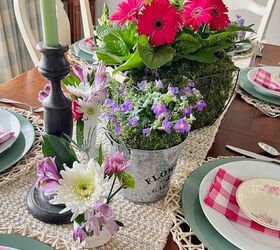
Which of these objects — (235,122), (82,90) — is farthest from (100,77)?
(235,122)

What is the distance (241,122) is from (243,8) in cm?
176

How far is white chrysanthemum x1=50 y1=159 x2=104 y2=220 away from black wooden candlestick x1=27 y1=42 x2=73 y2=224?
122 millimetres

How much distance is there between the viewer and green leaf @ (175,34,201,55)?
0.70 metres

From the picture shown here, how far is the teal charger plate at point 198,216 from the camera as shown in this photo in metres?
0.55

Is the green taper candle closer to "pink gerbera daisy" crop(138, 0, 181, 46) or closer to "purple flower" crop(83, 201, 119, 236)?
"pink gerbera daisy" crop(138, 0, 181, 46)

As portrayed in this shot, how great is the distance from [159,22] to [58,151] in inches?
11.5

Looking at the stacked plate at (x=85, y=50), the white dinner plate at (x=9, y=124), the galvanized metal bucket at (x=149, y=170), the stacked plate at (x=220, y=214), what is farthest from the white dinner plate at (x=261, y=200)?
the stacked plate at (x=85, y=50)

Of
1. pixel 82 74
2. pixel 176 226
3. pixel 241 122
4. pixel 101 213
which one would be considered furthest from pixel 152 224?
pixel 241 122

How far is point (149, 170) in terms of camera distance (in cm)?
59

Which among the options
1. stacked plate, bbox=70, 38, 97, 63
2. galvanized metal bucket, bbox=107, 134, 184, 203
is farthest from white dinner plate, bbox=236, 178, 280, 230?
stacked plate, bbox=70, 38, 97, 63

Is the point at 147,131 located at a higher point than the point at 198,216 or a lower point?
higher

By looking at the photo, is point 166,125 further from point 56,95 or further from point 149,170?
point 56,95

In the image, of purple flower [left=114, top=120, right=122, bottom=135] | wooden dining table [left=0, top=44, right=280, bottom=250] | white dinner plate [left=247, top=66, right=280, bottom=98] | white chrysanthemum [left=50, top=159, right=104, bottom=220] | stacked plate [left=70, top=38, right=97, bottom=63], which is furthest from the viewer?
stacked plate [left=70, top=38, right=97, bottom=63]

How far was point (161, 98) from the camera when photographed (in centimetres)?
55
